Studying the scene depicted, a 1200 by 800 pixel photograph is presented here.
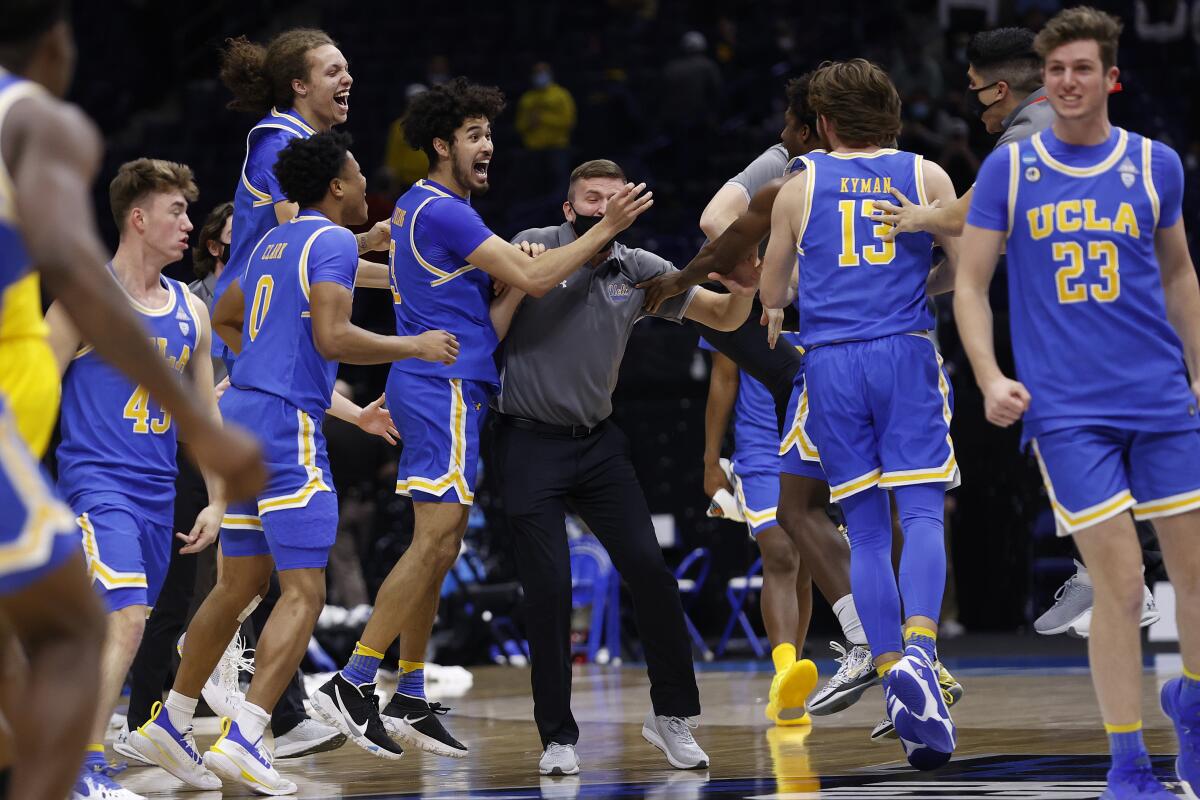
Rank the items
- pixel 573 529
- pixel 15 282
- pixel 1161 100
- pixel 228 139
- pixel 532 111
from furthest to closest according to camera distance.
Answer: pixel 228 139, pixel 532 111, pixel 1161 100, pixel 573 529, pixel 15 282

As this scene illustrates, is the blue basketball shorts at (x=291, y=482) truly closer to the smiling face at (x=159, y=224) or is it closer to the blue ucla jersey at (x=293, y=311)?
the blue ucla jersey at (x=293, y=311)

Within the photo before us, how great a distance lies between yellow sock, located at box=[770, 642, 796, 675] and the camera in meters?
7.09

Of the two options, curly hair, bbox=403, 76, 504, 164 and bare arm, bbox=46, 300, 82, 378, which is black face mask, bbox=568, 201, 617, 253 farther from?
bare arm, bbox=46, 300, 82, 378

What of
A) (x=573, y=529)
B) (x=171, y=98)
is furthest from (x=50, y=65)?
(x=171, y=98)

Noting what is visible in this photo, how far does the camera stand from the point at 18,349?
10.3ft

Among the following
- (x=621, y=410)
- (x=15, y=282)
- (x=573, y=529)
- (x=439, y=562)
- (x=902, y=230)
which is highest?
(x=15, y=282)

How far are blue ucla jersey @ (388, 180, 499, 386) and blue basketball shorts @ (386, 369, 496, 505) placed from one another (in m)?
0.05

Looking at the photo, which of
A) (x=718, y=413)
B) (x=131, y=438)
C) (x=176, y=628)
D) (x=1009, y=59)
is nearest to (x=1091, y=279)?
(x=1009, y=59)

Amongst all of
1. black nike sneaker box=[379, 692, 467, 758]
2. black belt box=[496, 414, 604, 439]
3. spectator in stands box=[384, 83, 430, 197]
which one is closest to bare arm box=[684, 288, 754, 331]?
black belt box=[496, 414, 604, 439]

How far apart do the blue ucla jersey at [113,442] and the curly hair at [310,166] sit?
0.67 m

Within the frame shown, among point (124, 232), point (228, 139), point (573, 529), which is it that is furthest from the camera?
point (228, 139)

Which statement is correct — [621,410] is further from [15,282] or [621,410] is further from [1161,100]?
[15,282]

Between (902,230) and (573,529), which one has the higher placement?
(902,230)

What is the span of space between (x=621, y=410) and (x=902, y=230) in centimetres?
673
